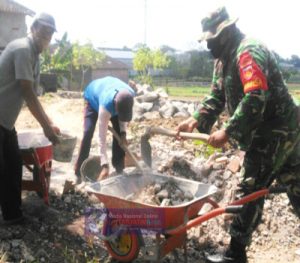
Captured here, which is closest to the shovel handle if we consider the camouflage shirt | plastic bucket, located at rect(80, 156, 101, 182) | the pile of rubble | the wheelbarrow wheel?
the camouflage shirt

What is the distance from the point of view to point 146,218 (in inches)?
134

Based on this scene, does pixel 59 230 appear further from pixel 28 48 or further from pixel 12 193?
pixel 28 48

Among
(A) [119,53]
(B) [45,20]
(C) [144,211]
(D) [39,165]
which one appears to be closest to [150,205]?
(C) [144,211]

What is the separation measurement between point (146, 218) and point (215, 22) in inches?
65.7

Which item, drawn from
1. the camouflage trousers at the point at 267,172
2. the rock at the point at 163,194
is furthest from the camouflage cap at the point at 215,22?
the rock at the point at 163,194

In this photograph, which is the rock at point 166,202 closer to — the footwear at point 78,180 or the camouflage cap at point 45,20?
the camouflage cap at point 45,20

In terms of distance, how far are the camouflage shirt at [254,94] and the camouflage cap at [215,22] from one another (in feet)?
0.54

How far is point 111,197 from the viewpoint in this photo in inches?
138

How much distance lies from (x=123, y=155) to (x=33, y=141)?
3.97 feet

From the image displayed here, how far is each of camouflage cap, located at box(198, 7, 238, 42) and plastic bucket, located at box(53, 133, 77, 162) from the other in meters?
2.56

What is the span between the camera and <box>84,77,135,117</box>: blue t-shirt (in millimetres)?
4883

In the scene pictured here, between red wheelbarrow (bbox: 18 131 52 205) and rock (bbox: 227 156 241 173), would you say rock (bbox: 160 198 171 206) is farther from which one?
rock (bbox: 227 156 241 173)

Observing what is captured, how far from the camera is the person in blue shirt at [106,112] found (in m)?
4.79

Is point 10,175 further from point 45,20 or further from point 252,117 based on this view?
point 252,117
